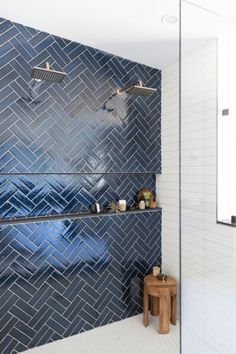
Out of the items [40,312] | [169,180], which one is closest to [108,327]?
[40,312]

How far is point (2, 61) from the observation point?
2156 millimetres

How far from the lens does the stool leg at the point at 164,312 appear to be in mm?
2486

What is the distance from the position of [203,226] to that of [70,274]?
132cm

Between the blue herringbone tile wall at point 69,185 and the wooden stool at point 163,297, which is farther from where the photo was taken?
the wooden stool at point 163,297

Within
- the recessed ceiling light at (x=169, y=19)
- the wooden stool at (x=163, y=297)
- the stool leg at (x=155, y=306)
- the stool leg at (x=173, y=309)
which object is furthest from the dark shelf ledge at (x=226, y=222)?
the recessed ceiling light at (x=169, y=19)

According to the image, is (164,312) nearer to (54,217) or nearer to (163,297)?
(163,297)

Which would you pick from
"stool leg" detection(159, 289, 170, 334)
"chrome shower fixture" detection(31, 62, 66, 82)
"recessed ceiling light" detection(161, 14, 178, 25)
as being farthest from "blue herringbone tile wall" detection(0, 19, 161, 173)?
"stool leg" detection(159, 289, 170, 334)

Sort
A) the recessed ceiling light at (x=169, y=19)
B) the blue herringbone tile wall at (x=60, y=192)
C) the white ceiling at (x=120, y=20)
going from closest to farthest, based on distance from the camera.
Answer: the white ceiling at (x=120, y=20), the recessed ceiling light at (x=169, y=19), the blue herringbone tile wall at (x=60, y=192)

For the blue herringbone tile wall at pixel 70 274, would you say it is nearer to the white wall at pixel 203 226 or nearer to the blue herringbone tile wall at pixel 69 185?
the blue herringbone tile wall at pixel 69 185

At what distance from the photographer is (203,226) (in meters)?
2.30

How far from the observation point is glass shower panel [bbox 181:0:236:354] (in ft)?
6.83

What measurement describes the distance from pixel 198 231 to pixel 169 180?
0.82 metres

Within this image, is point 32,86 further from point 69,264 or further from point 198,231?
point 198,231

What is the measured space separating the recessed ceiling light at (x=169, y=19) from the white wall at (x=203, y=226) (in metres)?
0.32
